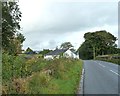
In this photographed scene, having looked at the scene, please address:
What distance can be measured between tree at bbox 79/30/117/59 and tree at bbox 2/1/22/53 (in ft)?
362

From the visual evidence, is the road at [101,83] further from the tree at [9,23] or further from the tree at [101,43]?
the tree at [101,43]

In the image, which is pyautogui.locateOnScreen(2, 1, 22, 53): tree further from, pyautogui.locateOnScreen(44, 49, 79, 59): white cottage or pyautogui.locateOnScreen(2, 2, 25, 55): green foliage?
pyautogui.locateOnScreen(44, 49, 79, 59): white cottage

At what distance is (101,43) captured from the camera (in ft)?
449

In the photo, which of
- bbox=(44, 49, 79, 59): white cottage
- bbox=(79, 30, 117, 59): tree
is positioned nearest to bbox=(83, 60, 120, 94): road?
bbox=(44, 49, 79, 59): white cottage

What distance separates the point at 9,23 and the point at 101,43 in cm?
11458

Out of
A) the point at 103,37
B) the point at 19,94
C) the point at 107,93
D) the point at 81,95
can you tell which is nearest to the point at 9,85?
the point at 19,94

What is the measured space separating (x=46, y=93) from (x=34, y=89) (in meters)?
0.68

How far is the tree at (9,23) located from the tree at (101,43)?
110355mm

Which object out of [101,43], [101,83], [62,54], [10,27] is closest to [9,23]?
[10,27]

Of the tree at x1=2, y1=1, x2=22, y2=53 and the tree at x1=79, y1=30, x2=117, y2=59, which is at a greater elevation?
the tree at x1=79, y1=30, x2=117, y2=59

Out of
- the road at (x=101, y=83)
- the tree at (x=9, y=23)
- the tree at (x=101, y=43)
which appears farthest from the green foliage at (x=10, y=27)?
the tree at (x=101, y=43)

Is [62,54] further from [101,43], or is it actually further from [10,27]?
[101,43]

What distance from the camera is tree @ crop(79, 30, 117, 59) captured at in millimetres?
136500

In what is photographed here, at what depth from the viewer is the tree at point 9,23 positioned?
22.8 metres
